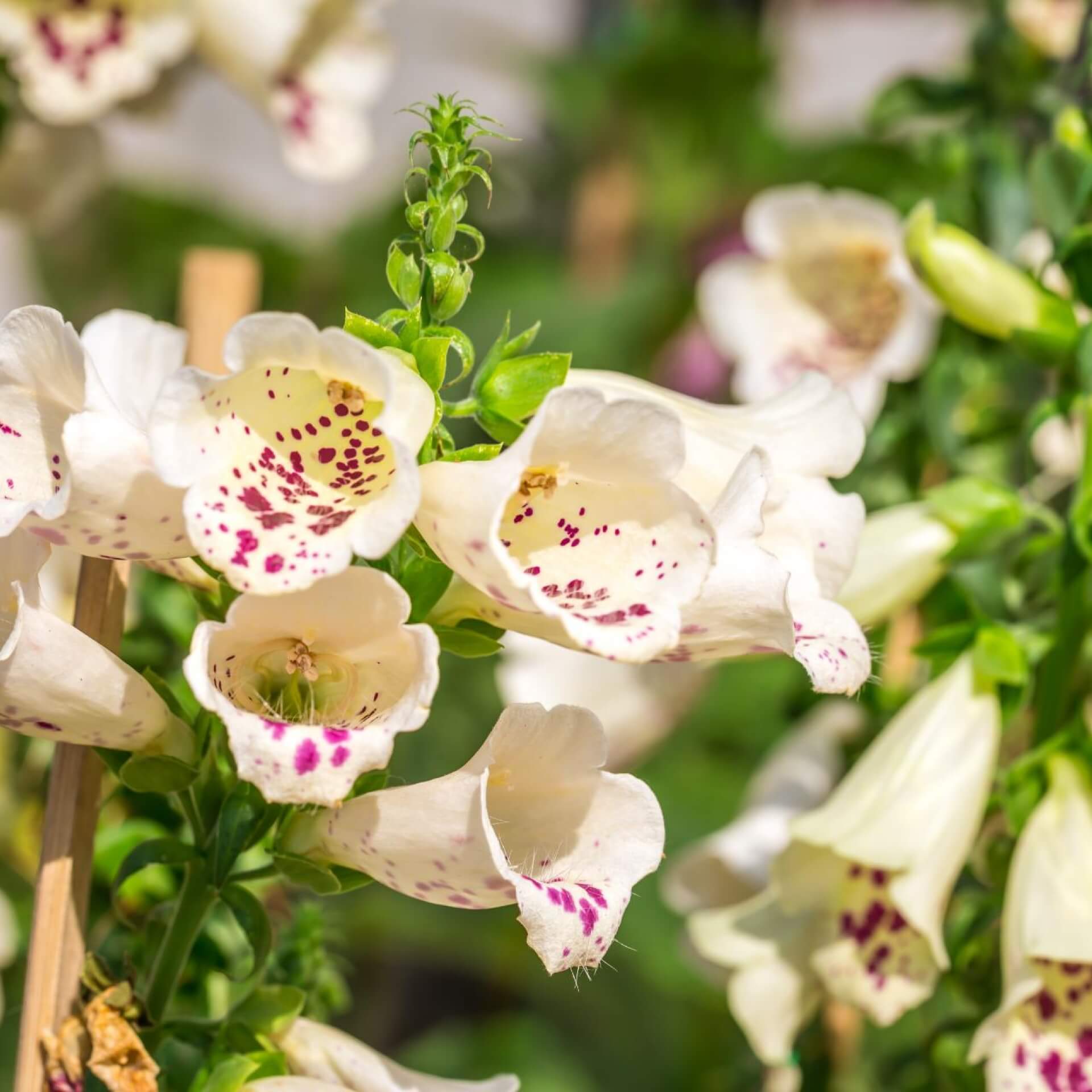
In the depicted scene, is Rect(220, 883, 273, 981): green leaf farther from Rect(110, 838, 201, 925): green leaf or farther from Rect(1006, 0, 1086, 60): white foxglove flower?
Rect(1006, 0, 1086, 60): white foxglove flower

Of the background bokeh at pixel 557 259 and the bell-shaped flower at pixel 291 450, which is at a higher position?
the bell-shaped flower at pixel 291 450

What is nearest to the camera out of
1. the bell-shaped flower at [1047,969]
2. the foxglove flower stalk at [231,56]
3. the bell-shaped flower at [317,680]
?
the bell-shaped flower at [317,680]

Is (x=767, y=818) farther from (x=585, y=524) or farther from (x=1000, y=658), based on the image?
(x=585, y=524)

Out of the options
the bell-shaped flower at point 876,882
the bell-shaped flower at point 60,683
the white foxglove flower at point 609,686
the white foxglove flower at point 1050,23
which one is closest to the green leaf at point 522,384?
the bell-shaped flower at point 60,683

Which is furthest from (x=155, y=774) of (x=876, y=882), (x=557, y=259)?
(x=557, y=259)

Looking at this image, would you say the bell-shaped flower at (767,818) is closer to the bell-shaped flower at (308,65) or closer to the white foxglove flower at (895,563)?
the white foxglove flower at (895,563)

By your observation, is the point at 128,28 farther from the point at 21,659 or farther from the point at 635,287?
the point at 635,287

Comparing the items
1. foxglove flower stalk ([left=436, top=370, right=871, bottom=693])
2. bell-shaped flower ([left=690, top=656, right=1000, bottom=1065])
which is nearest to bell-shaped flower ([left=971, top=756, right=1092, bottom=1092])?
bell-shaped flower ([left=690, top=656, right=1000, bottom=1065])
